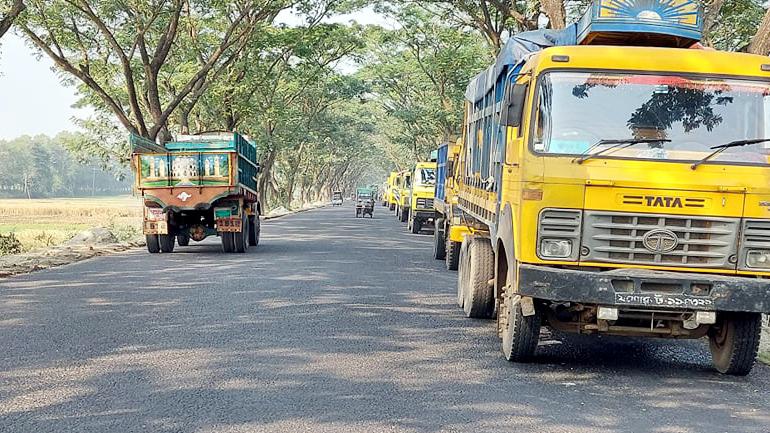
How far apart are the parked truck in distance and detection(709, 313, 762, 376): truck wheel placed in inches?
473

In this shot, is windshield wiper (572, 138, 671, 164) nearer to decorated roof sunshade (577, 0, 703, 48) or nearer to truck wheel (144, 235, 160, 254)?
decorated roof sunshade (577, 0, 703, 48)

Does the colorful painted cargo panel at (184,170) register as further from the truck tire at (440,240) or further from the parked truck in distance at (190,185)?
the truck tire at (440,240)

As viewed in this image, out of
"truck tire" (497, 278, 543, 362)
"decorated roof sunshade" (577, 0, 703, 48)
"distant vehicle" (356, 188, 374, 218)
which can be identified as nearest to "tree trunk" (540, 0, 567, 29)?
"decorated roof sunshade" (577, 0, 703, 48)

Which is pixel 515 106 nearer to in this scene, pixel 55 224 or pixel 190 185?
pixel 190 185

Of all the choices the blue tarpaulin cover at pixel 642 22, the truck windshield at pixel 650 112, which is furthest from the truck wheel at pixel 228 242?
the truck windshield at pixel 650 112

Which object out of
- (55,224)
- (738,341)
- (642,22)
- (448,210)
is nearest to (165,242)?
(448,210)

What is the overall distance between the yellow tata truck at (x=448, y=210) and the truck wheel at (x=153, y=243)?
6267 millimetres

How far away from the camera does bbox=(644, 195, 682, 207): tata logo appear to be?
6535 millimetres

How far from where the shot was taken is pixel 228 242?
1828cm

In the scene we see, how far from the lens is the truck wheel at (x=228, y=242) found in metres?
→ 18.2

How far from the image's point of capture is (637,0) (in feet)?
25.9

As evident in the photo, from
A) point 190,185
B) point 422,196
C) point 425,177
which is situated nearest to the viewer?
point 190,185

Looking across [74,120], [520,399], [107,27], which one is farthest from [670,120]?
[74,120]

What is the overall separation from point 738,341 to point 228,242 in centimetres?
1299
